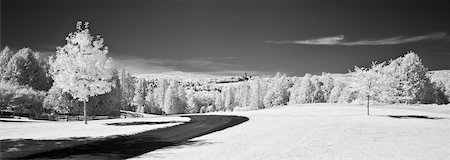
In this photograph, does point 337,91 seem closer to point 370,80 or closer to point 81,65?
point 370,80

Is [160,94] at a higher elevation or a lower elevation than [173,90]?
lower

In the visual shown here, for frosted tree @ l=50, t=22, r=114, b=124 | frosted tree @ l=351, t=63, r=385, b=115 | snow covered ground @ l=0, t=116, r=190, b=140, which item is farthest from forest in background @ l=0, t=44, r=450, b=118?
snow covered ground @ l=0, t=116, r=190, b=140

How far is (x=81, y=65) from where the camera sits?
3712cm

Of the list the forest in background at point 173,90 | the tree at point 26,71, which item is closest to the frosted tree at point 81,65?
the forest in background at point 173,90

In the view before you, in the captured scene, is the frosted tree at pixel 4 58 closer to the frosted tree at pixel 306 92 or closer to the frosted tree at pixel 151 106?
the frosted tree at pixel 151 106

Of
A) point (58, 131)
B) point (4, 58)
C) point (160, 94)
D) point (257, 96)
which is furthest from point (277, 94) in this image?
point (58, 131)

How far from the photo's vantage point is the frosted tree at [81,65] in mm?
37031

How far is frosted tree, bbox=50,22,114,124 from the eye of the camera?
1458 inches

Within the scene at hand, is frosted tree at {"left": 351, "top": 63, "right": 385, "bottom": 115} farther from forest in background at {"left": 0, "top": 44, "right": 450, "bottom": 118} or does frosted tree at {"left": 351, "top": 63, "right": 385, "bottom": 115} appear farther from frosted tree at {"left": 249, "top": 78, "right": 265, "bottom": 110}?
frosted tree at {"left": 249, "top": 78, "right": 265, "bottom": 110}

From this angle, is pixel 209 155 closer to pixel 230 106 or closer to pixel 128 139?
pixel 128 139

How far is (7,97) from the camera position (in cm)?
5672

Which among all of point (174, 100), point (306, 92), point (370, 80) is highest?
point (370, 80)

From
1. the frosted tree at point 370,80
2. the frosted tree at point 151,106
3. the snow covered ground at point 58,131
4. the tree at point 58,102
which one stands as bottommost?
the frosted tree at point 151,106

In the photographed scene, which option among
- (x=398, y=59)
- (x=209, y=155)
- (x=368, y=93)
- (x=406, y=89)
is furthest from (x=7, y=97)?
(x=398, y=59)
